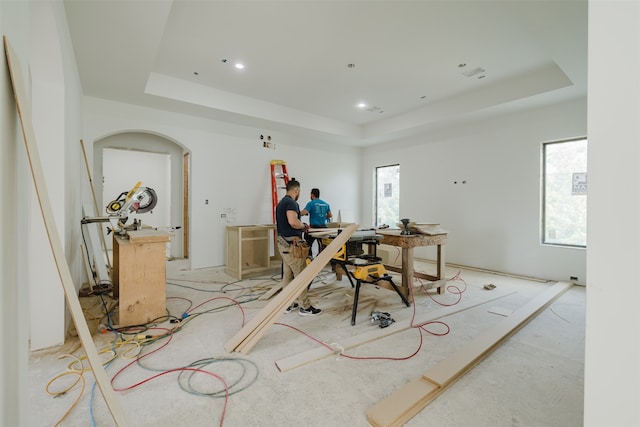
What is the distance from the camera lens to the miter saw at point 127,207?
10.6 feet

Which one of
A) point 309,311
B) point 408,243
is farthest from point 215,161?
point 408,243

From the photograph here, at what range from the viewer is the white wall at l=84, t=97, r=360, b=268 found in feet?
14.9

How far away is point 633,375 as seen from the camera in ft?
2.00

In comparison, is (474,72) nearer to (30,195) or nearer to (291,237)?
(291,237)

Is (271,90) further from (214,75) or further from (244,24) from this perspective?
(244,24)

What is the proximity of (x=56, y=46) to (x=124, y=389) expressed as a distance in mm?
2705

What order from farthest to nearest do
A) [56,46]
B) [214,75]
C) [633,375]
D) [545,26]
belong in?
[214,75] → [545,26] → [56,46] → [633,375]

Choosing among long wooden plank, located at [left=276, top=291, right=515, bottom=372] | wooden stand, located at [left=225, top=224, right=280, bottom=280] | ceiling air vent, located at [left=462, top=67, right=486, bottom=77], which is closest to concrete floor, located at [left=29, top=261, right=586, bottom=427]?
long wooden plank, located at [left=276, top=291, right=515, bottom=372]

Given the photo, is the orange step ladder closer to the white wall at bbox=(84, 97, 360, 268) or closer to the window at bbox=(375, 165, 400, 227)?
the white wall at bbox=(84, 97, 360, 268)

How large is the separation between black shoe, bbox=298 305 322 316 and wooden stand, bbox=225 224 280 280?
184cm

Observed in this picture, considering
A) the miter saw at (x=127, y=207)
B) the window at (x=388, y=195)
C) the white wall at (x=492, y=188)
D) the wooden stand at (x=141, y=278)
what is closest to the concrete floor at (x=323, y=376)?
the wooden stand at (x=141, y=278)

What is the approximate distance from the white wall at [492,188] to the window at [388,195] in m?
0.39

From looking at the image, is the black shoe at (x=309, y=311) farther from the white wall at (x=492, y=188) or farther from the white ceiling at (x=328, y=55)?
the white wall at (x=492, y=188)

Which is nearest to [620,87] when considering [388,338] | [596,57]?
[596,57]
